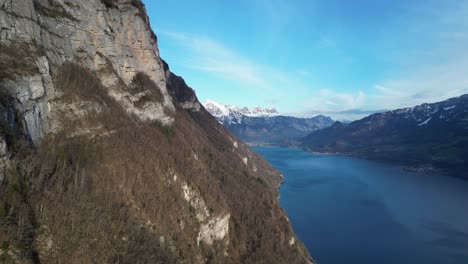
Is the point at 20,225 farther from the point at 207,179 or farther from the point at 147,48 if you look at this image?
the point at 147,48

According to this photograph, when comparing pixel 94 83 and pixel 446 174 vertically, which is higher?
pixel 94 83

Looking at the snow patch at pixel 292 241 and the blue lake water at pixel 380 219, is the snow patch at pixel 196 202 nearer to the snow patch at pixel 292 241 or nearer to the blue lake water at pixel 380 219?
the snow patch at pixel 292 241

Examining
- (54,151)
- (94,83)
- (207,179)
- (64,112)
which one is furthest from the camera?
(207,179)

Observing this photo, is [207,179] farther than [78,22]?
Yes

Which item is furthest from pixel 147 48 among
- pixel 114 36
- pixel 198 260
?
pixel 198 260

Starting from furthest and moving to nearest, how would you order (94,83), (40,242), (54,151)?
(94,83) < (54,151) < (40,242)

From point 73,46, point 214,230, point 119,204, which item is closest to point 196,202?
point 214,230

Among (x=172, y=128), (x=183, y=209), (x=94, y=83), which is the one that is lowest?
(x=183, y=209)
